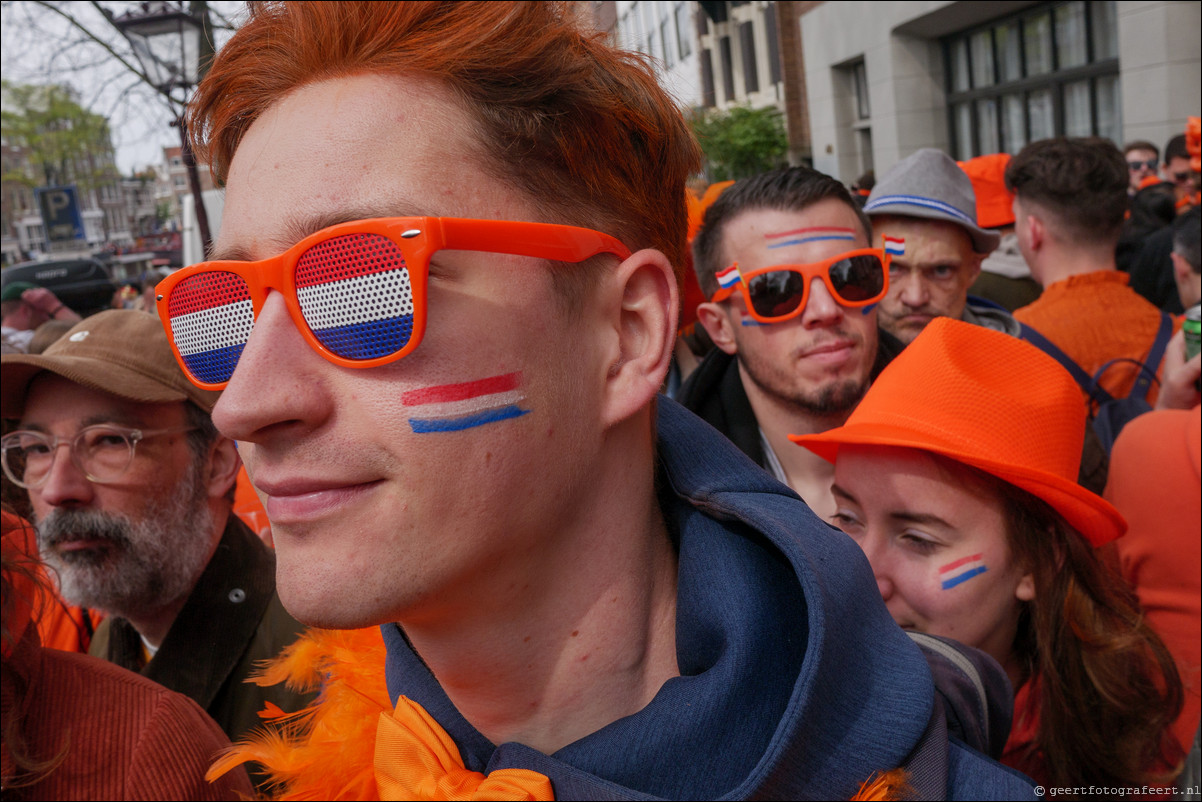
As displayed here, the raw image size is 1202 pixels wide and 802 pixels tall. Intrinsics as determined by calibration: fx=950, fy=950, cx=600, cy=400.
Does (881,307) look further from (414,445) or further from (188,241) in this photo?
(188,241)

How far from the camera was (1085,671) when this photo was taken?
212cm

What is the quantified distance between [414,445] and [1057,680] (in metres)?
1.65

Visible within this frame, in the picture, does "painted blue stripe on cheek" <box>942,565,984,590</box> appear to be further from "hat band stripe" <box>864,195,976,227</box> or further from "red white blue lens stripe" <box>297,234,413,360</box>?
"hat band stripe" <box>864,195,976,227</box>

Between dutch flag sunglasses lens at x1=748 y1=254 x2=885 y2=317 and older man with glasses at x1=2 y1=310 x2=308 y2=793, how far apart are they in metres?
1.70

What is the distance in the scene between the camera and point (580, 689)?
4.58 feet

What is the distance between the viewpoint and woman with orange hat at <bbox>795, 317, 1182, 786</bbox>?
208 cm

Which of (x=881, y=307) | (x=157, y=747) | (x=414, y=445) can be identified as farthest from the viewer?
(x=881, y=307)

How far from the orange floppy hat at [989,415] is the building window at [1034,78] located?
1176 cm

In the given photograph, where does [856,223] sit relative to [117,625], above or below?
above

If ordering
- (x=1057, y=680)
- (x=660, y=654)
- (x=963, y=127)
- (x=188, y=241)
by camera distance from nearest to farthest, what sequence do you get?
(x=660, y=654)
(x=1057, y=680)
(x=188, y=241)
(x=963, y=127)

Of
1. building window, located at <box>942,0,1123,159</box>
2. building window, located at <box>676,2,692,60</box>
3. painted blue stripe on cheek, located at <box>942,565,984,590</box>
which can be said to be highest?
building window, located at <box>676,2,692,60</box>

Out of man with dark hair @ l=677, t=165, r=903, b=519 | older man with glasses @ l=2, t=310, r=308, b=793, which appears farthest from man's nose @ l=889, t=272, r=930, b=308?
older man with glasses @ l=2, t=310, r=308, b=793

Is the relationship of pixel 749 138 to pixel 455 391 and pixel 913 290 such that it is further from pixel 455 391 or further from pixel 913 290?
pixel 455 391

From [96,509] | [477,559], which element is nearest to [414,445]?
[477,559]
